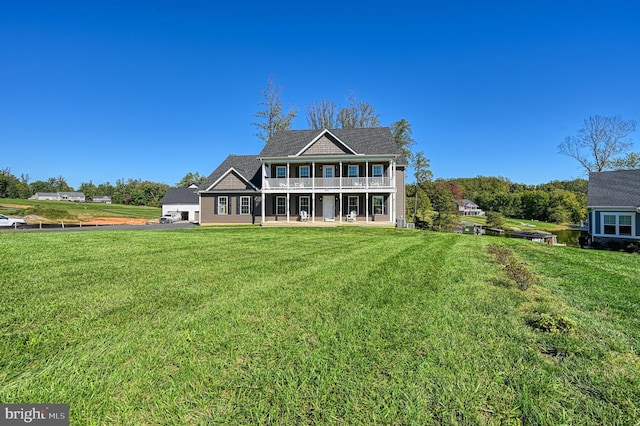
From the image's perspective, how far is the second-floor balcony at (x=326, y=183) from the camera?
2217 centimetres

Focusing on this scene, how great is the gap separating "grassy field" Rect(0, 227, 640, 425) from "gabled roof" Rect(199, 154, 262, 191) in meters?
19.7

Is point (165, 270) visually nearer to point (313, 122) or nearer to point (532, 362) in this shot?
point (532, 362)

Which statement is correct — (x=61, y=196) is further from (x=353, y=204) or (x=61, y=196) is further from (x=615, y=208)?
(x=615, y=208)

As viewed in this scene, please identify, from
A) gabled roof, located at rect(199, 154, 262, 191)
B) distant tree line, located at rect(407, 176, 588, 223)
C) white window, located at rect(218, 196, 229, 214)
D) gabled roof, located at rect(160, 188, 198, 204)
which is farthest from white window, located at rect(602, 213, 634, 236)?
gabled roof, located at rect(160, 188, 198, 204)

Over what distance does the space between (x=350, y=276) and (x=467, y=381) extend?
360cm

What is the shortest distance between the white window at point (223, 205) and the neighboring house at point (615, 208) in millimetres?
27046

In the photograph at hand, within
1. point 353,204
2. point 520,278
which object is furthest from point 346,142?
point 520,278

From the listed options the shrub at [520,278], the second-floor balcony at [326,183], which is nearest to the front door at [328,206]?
the second-floor balcony at [326,183]

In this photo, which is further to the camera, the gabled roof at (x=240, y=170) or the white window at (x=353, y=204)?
the gabled roof at (x=240, y=170)

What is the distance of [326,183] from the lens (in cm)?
2286

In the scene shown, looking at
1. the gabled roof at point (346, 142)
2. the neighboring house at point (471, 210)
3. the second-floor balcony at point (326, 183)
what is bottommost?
the neighboring house at point (471, 210)

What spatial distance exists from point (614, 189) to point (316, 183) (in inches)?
848

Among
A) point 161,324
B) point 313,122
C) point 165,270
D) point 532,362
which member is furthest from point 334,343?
point 313,122

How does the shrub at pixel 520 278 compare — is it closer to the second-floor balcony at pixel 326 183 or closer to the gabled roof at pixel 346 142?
the second-floor balcony at pixel 326 183
